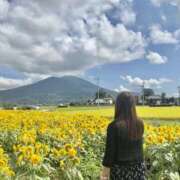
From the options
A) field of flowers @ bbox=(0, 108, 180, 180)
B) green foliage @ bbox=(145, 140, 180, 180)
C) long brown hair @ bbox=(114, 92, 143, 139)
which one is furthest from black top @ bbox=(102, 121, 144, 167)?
green foliage @ bbox=(145, 140, 180, 180)

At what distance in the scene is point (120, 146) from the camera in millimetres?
4984

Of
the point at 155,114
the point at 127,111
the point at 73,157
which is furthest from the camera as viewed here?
the point at 155,114

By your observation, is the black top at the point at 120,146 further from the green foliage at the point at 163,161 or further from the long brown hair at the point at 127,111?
the green foliage at the point at 163,161

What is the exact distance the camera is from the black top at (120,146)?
493cm

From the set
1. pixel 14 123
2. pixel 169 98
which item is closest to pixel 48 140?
pixel 14 123

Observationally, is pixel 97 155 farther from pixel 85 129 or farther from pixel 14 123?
pixel 14 123

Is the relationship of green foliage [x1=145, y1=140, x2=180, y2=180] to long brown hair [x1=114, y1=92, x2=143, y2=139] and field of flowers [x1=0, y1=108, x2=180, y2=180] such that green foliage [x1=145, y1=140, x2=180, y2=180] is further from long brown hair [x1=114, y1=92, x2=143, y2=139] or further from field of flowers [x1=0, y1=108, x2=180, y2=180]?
long brown hair [x1=114, y1=92, x2=143, y2=139]

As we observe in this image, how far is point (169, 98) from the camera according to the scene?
12406 centimetres

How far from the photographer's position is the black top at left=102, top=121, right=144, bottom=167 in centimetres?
493

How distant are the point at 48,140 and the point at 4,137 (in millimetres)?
2010

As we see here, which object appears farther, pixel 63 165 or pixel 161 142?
pixel 161 142

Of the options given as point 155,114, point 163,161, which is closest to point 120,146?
point 163,161

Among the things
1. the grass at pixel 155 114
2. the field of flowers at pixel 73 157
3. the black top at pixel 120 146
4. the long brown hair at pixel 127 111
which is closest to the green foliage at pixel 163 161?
the field of flowers at pixel 73 157

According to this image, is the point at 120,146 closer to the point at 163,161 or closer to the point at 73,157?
the point at 73,157
